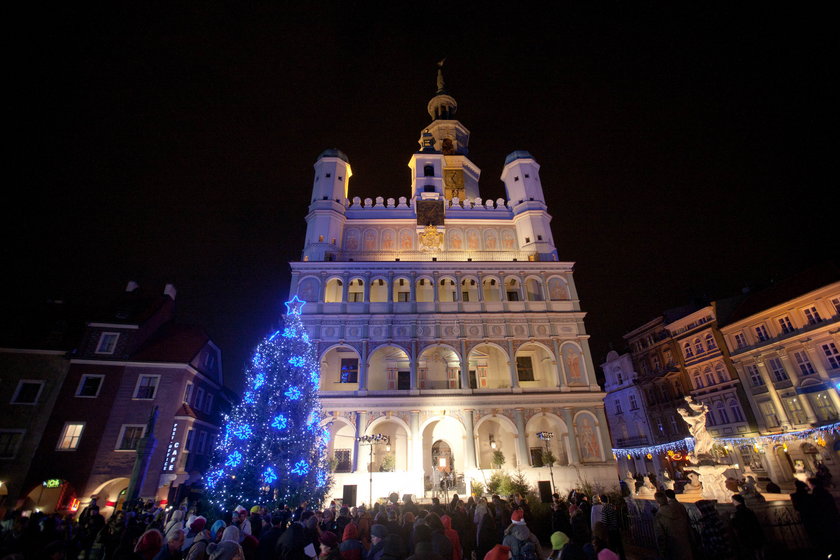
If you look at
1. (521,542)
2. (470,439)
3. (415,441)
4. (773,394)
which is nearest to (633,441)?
(773,394)

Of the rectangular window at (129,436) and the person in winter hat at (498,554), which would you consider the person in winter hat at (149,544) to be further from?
the rectangular window at (129,436)

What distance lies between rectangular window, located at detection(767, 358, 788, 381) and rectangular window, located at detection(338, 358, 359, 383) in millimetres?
30972

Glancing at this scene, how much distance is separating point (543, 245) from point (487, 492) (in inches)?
740

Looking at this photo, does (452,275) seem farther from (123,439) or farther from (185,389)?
(123,439)

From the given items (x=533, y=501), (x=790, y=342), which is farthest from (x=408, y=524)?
(x=790, y=342)

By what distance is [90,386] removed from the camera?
2198 cm

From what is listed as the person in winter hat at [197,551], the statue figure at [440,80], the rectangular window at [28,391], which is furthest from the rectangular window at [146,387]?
the statue figure at [440,80]

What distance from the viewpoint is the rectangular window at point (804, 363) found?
26250mm

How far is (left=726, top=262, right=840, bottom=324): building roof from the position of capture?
26688 millimetres

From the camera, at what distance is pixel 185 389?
77.8 feet

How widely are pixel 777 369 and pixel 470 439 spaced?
24.2 m

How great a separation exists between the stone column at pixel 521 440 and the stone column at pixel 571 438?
2.71 meters

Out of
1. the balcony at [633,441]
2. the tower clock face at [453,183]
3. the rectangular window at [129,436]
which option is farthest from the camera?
the balcony at [633,441]

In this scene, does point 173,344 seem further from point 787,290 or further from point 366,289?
point 787,290
